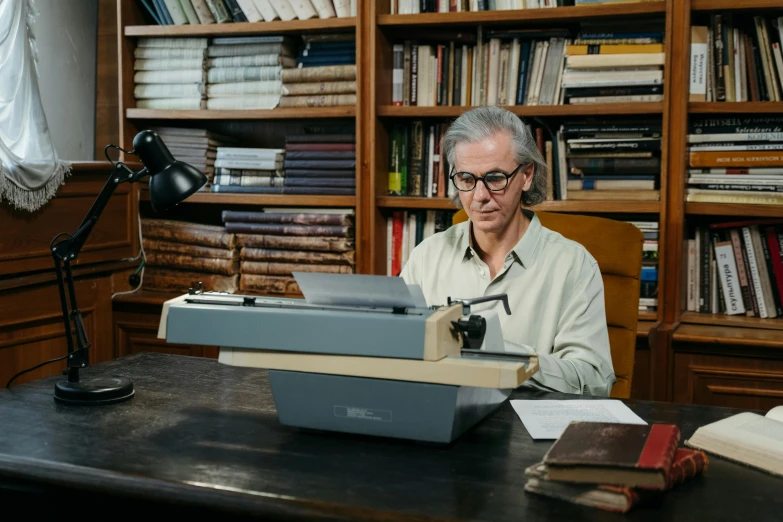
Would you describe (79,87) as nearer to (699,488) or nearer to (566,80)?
(566,80)

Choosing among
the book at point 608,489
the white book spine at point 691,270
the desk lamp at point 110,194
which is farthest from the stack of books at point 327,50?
the book at point 608,489

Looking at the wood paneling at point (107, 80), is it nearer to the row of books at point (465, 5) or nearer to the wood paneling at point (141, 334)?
the wood paneling at point (141, 334)

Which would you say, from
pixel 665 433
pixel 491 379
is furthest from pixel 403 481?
pixel 665 433

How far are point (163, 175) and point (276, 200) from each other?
155 centimetres

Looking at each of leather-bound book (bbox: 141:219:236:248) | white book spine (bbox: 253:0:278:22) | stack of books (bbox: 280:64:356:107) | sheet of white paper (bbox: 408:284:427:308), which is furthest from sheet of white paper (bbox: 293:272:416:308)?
white book spine (bbox: 253:0:278:22)

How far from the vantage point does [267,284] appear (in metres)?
3.13

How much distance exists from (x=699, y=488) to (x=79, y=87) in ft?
9.63

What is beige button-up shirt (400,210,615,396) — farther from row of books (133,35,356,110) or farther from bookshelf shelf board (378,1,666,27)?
row of books (133,35,356,110)

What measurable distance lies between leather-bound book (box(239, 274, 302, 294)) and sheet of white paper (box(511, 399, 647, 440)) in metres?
1.67

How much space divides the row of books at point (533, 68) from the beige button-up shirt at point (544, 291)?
0.87 m

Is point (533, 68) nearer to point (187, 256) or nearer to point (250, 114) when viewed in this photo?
point (250, 114)

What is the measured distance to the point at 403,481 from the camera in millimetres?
1160

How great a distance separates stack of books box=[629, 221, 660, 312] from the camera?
271 centimetres

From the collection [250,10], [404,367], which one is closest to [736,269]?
[404,367]
